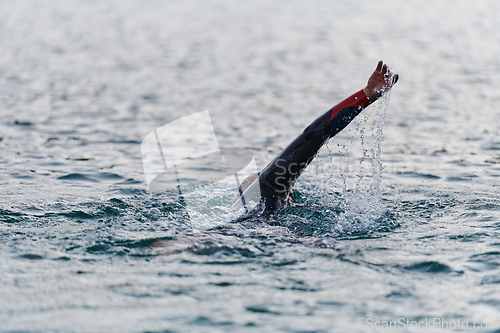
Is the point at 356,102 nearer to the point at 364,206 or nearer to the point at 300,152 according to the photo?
the point at 300,152

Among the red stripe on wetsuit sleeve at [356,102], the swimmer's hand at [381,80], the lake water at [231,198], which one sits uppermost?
the swimmer's hand at [381,80]

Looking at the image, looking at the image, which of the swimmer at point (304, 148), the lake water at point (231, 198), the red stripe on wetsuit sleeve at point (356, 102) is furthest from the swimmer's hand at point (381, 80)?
the lake water at point (231, 198)

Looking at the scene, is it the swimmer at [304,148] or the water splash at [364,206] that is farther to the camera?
the water splash at [364,206]

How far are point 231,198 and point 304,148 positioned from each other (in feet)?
6.92

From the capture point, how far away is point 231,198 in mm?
7352

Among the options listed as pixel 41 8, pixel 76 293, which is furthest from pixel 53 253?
pixel 41 8

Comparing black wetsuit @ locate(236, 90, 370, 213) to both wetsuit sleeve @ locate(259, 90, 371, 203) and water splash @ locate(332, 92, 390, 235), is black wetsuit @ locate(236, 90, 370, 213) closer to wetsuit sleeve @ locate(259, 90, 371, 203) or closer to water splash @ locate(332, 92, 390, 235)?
wetsuit sleeve @ locate(259, 90, 371, 203)

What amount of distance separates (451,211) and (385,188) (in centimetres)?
138

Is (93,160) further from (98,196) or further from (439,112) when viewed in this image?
(439,112)

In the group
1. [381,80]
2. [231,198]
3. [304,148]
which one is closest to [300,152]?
[304,148]

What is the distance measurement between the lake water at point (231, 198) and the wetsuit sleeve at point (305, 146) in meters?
0.41

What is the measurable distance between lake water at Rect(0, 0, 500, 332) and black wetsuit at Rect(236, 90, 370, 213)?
276 mm

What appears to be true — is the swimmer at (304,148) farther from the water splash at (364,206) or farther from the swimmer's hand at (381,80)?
the water splash at (364,206)

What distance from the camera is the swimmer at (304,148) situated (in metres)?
5.26
